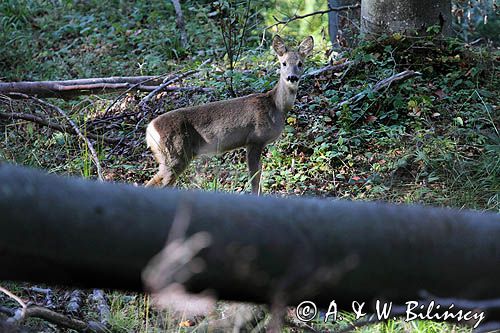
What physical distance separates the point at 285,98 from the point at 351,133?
Result: 0.76 m

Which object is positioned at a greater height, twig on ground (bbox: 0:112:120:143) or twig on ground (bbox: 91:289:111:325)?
twig on ground (bbox: 0:112:120:143)

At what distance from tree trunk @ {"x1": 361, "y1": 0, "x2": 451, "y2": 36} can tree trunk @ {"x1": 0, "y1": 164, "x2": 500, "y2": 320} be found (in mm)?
7021

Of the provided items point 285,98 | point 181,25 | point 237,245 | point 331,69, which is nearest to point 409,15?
point 331,69

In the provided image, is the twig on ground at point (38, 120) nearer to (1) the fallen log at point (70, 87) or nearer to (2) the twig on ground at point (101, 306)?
(1) the fallen log at point (70, 87)

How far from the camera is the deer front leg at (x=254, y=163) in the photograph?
6.91 m

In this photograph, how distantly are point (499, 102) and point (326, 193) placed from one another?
2282mm

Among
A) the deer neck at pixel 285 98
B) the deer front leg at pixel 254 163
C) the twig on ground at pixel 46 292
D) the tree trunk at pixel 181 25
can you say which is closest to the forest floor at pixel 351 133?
the twig on ground at pixel 46 292

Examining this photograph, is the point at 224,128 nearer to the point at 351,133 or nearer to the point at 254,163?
the point at 254,163

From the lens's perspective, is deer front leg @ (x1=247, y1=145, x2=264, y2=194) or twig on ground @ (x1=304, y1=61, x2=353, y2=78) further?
twig on ground @ (x1=304, y1=61, x2=353, y2=78)

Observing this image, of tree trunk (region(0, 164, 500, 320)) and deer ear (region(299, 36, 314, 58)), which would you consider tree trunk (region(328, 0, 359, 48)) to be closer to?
deer ear (region(299, 36, 314, 58))

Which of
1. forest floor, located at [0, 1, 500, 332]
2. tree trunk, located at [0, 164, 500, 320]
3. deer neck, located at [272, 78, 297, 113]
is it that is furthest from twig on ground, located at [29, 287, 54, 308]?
deer neck, located at [272, 78, 297, 113]

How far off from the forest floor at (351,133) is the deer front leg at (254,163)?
13 centimetres

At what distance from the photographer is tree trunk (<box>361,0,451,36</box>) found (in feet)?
28.2

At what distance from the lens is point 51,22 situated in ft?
43.5
